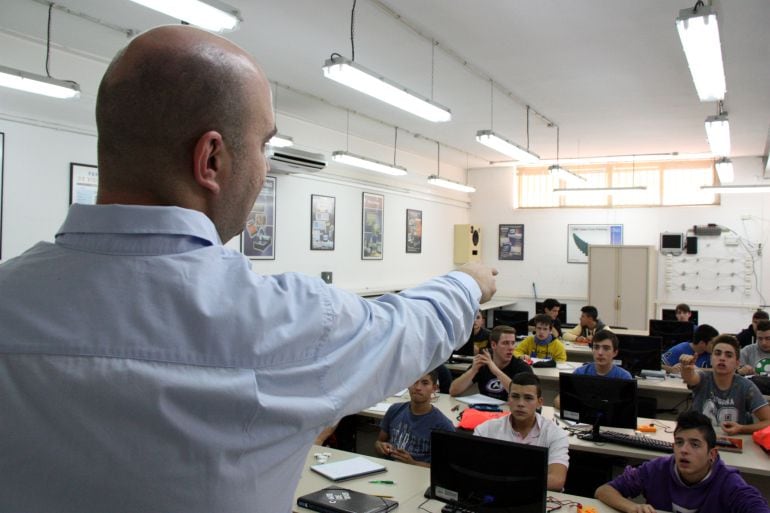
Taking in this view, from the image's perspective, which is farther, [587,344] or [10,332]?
[587,344]

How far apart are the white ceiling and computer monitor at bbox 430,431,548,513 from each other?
9.77 feet

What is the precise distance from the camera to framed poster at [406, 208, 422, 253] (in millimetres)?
11750

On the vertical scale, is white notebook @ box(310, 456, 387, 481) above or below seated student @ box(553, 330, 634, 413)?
below

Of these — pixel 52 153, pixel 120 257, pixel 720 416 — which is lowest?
pixel 720 416

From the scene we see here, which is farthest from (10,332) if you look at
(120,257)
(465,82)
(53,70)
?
(465,82)

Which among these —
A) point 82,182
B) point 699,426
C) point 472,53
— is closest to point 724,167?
point 472,53

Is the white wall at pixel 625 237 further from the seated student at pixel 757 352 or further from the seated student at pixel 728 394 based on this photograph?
the seated student at pixel 728 394

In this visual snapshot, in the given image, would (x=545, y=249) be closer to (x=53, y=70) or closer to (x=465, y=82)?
(x=465, y=82)

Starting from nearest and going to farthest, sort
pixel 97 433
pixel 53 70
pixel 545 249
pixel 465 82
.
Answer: pixel 97 433 → pixel 53 70 → pixel 465 82 → pixel 545 249

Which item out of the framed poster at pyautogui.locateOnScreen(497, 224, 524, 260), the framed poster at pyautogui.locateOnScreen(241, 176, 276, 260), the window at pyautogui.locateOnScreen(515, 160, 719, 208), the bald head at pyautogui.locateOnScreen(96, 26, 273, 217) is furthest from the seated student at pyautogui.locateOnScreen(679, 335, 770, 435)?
the framed poster at pyautogui.locateOnScreen(497, 224, 524, 260)

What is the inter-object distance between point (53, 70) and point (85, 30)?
0.68 meters

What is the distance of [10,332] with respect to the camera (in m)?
0.60

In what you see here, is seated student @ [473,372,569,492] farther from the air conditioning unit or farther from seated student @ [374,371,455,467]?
the air conditioning unit

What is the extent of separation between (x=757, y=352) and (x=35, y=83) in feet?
25.4
